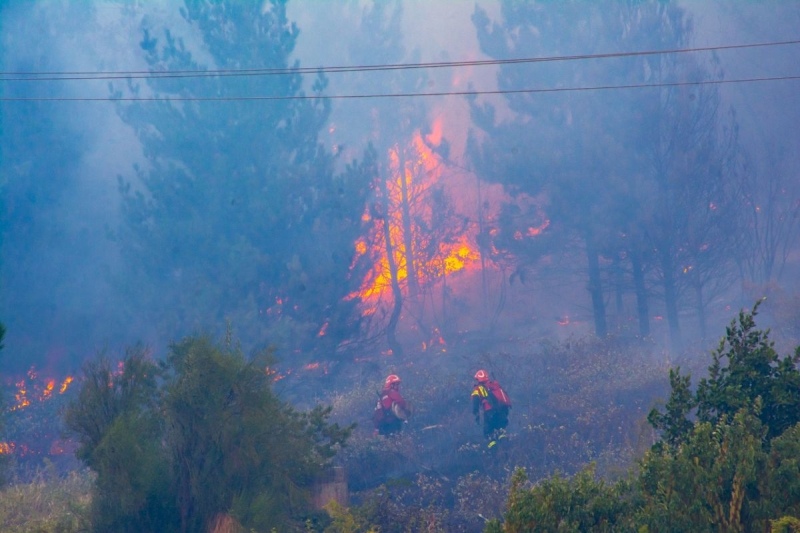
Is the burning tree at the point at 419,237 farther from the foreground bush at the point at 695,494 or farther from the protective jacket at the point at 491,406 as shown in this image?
the foreground bush at the point at 695,494

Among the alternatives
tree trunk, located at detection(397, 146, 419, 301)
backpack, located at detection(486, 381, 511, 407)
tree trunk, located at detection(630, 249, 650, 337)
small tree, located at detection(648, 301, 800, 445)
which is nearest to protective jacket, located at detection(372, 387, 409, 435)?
backpack, located at detection(486, 381, 511, 407)

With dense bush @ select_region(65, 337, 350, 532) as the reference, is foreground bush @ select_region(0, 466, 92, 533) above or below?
below

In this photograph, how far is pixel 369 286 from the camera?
1777 cm

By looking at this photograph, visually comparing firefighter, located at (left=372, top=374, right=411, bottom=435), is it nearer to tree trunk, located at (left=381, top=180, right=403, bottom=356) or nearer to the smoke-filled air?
the smoke-filled air

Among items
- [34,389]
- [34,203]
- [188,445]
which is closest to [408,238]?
[34,203]

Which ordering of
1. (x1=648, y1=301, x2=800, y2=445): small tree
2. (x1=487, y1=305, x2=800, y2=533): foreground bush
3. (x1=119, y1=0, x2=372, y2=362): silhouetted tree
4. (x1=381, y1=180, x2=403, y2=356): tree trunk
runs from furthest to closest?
(x1=381, y1=180, x2=403, y2=356): tree trunk
(x1=119, y1=0, x2=372, y2=362): silhouetted tree
(x1=648, y1=301, x2=800, y2=445): small tree
(x1=487, y1=305, x2=800, y2=533): foreground bush

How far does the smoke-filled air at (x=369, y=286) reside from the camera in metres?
5.27

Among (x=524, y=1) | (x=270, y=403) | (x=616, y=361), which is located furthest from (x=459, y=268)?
(x=270, y=403)

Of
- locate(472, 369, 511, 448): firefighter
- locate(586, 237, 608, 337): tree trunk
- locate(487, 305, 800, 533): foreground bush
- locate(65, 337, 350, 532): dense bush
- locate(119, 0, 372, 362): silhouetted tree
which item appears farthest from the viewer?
locate(586, 237, 608, 337): tree trunk

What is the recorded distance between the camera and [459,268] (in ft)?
94.4

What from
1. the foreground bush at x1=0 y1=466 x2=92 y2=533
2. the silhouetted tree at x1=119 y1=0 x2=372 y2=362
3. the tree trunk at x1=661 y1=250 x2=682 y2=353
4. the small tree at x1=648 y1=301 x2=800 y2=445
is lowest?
the foreground bush at x1=0 y1=466 x2=92 y2=533

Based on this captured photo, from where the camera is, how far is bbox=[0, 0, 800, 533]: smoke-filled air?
5273 mm

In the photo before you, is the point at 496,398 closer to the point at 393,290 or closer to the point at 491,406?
the point at 491,406

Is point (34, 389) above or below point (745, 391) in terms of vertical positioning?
above
